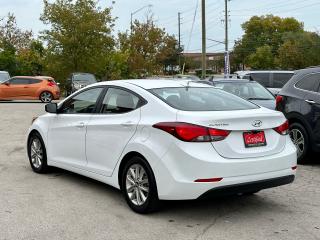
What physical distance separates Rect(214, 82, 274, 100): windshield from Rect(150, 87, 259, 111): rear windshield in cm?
653

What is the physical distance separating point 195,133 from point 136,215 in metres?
1.23

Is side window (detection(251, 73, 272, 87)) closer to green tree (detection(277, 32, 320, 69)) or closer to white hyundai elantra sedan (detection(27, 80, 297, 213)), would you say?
white hyundai elantra sedan (detection(27, 80, 297, 213))

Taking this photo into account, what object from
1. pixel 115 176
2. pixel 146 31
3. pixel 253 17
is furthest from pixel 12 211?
pixel 253 17

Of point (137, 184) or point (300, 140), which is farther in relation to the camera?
point (300, 140)

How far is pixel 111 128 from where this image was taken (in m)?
6.29

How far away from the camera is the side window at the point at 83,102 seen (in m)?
6.93

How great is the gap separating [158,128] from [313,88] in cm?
434

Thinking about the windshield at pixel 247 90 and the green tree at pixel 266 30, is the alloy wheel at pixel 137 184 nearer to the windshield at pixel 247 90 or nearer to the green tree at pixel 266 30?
the windshield at pixel 247 90

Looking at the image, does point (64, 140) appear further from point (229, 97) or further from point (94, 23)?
point (94, 23)

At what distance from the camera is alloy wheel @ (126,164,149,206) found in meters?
5.73

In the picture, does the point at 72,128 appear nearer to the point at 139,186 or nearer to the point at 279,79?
the point at 139,186

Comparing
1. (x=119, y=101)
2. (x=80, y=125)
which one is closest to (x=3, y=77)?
(x=80, y=125)

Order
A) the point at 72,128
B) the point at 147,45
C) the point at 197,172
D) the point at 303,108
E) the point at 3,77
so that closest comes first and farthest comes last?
the point at 197,172, the point at 72,128, the point at 303,108, the point at 3,77, the point at 147,45

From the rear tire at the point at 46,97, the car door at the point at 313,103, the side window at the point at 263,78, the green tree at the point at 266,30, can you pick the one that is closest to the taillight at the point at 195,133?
the car door at the point at 313,103
